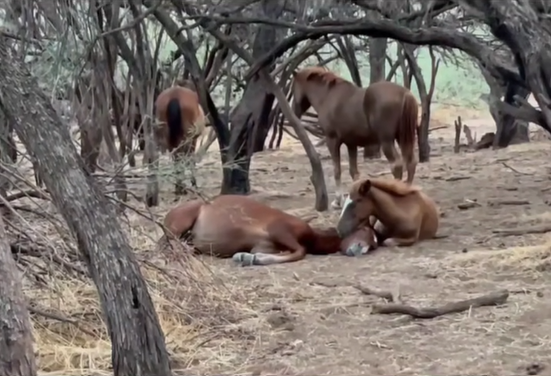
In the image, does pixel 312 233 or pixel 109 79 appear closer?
pixel 312 233

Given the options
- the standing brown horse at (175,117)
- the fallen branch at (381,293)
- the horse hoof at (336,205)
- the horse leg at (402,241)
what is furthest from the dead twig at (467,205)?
the standing brown horse at (175,117)

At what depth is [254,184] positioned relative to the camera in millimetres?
13180

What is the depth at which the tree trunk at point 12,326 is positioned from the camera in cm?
316

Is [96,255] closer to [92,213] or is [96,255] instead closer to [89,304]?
[92,213]

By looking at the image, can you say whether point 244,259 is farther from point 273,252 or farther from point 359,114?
point 359,114

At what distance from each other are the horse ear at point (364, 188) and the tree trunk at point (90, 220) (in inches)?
177

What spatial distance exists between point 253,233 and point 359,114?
367 cm

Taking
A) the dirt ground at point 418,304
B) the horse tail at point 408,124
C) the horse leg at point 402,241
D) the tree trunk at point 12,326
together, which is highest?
the horse tail at point 408,124

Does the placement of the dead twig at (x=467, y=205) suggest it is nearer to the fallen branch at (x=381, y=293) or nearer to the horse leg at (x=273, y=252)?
the horse leg at (x=273, y=252)

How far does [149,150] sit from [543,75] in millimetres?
4685

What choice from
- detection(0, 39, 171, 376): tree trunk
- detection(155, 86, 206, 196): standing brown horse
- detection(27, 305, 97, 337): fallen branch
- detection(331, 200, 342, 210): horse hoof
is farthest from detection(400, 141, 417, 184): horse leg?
detection(0, 39, 171, 376): tree trunk

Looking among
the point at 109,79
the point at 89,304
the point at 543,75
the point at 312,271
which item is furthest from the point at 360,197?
the point at 109,79

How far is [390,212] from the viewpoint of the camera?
809 cm

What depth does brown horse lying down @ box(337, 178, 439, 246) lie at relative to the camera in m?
7.93
